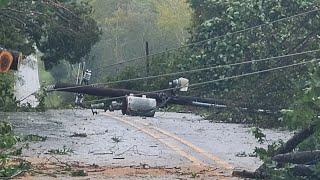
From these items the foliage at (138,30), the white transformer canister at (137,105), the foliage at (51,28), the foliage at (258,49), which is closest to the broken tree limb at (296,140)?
the white transformer canister at (137,105)

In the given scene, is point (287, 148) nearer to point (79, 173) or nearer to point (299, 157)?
point (299, 157)

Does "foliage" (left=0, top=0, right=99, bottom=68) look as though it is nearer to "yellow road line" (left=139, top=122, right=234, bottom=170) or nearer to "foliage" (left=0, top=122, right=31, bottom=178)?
"yellow road line" (left=139, top=122, right=234, bottom=170)

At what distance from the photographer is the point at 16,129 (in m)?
16.0

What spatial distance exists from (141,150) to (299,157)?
4.52 meters

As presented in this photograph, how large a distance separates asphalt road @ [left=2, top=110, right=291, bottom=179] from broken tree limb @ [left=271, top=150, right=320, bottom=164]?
72cm

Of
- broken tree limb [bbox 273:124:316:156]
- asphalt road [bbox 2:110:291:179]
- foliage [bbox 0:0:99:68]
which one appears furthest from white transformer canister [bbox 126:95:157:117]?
foliage [bbox 0:0:99:68]

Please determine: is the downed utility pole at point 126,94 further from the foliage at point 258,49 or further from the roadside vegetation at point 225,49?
the foliage at point 258,49

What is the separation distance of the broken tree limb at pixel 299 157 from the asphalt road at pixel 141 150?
721mm

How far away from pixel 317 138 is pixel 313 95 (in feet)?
2.26

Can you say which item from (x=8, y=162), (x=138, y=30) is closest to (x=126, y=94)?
(x=8, y=162)

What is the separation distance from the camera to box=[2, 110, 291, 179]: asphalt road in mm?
9078

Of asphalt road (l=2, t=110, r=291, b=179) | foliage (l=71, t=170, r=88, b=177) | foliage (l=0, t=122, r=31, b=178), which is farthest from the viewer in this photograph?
asphalt road (l=2, t=110, r=291, b=179)

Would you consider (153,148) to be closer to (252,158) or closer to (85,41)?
(252,158)

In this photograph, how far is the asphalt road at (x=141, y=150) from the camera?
9078mm
